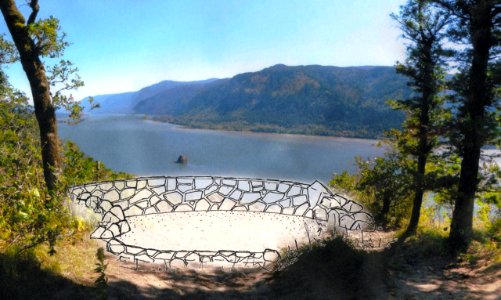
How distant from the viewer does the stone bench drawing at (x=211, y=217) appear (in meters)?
6.65

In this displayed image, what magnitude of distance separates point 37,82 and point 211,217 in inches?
179

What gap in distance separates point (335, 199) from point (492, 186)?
10.1 ft

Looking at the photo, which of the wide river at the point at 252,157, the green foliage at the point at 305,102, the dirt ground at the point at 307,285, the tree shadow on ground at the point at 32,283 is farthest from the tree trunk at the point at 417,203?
the green foliage at the point at 305,102

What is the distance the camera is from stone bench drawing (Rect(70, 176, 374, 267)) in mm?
6648

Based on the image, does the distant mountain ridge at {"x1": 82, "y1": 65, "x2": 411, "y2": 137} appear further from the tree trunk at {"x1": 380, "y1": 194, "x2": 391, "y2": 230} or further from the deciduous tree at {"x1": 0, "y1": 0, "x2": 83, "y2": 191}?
the deciduous tree at {"x1": 0, "y1": 0, "x2": 83, "y2": 191}

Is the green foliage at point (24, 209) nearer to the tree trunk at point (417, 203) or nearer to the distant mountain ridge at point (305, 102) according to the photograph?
the tree trunk at point (417, 203)

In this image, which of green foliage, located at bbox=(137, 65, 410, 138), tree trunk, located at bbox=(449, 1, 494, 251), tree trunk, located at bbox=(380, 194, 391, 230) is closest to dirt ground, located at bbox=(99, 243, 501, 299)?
tree trunk, located at bbox=(449, 1, 494, 251)

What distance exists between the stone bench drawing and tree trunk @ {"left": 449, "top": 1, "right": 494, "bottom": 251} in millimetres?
1908

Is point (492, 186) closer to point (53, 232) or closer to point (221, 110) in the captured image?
point (53, 232)

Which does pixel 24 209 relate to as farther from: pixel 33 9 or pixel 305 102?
pixel 305 102

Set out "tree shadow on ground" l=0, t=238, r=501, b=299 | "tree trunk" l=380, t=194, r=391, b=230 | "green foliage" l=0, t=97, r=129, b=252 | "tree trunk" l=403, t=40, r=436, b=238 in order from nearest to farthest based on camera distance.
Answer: "tree shadow on ground" l=0, t=238, r=501, b=299 < "green foliage" l=0, t=97, r=129, b=252 < "tree trunk" l=403, t=40, r=436, b=238 < "tree trunk" l=380, t=194, r=391, b=230

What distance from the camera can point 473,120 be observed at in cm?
642

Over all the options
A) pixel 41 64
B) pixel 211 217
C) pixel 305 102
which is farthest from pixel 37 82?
pixel 305 102

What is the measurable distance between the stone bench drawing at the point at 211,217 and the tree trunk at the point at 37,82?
120cm
